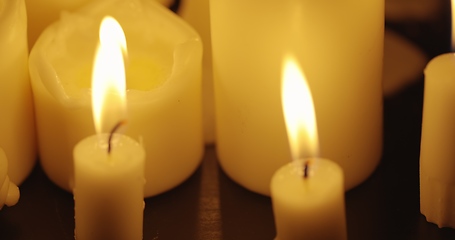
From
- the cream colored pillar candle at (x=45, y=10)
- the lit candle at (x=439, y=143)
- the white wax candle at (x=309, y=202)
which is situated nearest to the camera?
the white wax candle at (x=309, y=202)

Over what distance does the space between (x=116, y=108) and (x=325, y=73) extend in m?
0.17

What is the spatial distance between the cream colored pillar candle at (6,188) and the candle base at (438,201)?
339 millimetres

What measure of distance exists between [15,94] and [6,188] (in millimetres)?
101

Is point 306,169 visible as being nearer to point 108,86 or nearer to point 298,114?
point 298,114

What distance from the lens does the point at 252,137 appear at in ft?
2.79

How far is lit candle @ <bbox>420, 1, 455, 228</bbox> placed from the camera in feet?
2.53

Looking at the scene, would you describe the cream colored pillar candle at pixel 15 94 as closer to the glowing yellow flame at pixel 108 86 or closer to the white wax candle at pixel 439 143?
the glowing yellow flame at pixel 108 86

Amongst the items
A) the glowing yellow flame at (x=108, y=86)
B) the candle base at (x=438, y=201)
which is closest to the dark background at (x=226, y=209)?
the candle base at (x=438, y=201)

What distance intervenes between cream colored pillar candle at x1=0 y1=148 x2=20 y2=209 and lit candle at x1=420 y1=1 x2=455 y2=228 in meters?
0.34

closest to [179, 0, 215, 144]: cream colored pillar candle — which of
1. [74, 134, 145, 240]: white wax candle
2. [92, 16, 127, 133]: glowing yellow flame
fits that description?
[92, 16, 127, 133]: glowing yellow flame

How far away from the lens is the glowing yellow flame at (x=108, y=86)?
2.53ft

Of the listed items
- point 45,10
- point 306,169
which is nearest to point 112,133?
point 306,169

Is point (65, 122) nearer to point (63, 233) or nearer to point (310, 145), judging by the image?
point (63, 233)

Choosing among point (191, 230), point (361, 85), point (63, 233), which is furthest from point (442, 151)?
point (63, 233)
